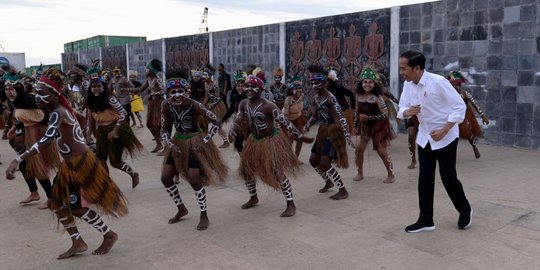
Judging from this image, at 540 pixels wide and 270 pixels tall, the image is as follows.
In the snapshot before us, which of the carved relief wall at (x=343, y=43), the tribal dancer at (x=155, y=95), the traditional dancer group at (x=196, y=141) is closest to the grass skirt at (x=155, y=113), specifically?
the tribal dancer at (x=155, y=95)

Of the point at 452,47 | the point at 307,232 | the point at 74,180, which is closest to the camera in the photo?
the point at 74,180

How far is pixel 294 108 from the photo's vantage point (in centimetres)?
824

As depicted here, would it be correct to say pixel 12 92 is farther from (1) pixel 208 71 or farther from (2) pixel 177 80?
(1) pixel 208 71

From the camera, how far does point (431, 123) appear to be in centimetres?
439

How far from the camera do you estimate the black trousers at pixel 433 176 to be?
14.5 feet

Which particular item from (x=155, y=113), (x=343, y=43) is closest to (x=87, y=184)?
(x=155, y=113)

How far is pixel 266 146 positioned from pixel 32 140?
309 centimetres

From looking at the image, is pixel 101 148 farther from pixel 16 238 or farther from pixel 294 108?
pixel 294 108

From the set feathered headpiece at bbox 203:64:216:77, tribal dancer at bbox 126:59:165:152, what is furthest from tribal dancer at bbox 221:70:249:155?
tribal dancer at bbox 126:59:165:152

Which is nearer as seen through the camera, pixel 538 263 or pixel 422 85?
pixel 538 263

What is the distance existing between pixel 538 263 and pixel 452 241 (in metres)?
0.72

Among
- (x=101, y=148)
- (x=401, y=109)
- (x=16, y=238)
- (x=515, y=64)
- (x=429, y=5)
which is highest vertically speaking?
(x=429, y=5)

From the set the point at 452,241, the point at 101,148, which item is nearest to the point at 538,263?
the point at 452,241

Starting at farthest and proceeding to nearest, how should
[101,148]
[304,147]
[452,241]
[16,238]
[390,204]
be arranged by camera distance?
1. [304,147]
2. [101,148]
3. [390,204]
4. [16,238]
5. [452,241]
